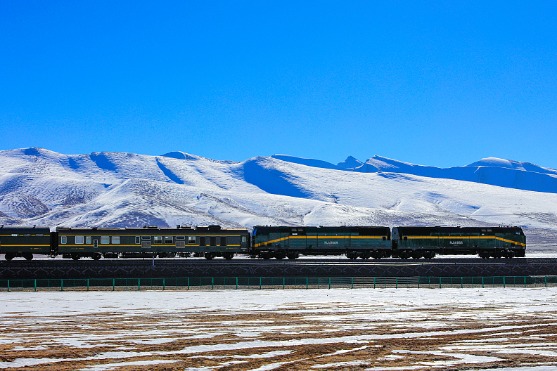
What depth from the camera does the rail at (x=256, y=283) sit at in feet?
168

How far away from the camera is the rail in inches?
2010

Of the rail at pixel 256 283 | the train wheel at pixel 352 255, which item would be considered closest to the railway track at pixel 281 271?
the rail at pixel 256 283

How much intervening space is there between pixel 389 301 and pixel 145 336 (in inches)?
777

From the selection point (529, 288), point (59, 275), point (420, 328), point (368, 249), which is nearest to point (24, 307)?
point (59, 275)

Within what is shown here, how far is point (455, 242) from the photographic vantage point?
83.4 meters

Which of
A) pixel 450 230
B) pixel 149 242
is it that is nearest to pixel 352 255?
pixel 450 230

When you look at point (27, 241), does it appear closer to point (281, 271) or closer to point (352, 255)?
point (281, 271)

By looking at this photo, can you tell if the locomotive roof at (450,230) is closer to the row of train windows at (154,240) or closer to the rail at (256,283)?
the row of train windows at (154,240)

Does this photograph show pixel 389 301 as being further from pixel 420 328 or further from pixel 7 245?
pixel 7 245

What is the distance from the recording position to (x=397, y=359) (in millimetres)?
24219

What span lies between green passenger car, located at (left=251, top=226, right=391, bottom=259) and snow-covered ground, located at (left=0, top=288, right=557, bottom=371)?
3256 centimetres

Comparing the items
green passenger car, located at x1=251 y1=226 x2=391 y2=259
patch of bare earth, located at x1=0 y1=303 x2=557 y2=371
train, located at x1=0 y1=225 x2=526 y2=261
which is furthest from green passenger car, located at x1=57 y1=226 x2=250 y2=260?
patch of bare earth, located at x1=0 y1=303 x2=557 y2=371

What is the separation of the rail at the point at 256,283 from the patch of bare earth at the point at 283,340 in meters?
14.5

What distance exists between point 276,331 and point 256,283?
22.7m
